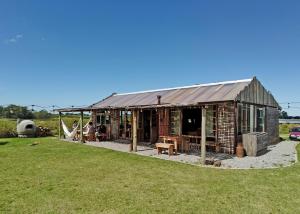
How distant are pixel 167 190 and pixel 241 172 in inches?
131

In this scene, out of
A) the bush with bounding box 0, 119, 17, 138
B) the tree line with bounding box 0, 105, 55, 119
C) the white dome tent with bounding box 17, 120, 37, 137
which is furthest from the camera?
the tree line with bounding box 0, 105, 55, 119

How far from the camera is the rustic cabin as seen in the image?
1236 cm

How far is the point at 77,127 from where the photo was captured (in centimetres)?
1953

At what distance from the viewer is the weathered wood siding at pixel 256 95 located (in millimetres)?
13109

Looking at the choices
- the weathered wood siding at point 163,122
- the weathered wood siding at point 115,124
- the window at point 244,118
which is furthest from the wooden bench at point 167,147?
the weathered wood siding at point 115,124

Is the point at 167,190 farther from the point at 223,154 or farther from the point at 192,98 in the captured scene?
the point at 192,98

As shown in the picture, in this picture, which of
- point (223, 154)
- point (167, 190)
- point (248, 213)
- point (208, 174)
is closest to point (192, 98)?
point (223, 154)

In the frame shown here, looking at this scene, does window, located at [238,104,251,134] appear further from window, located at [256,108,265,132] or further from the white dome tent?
the white dome tent

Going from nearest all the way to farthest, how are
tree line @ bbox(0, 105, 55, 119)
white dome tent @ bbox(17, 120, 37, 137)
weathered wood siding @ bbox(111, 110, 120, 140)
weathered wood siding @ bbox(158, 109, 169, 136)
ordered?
weathered wood siding @ bbox(158, 109, 169, 136), weathered wood siding @ bbox(111, 110, 120, 140), white dome tent @ bbox(17, 120, 37, 137), tree line @ bbox(0, 105, 55, 119)

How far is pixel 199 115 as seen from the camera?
16609mm

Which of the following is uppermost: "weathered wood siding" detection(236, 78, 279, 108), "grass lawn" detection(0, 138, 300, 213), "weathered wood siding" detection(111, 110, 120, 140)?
"weathered wood siding" detection(236, 78, 279, 108)

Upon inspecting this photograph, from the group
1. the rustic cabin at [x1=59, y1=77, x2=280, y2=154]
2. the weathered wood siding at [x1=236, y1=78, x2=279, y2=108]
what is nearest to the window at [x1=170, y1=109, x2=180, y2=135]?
the rustic cabin at [x1=59, y1=77, x2=280, y2=154]

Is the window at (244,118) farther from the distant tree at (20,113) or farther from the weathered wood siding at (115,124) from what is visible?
the distant tree at (20,113)

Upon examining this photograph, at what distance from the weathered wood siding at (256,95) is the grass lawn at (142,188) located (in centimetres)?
471
